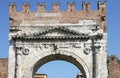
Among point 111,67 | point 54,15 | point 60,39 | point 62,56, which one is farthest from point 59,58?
point 111,67

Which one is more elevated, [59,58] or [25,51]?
[25,51]

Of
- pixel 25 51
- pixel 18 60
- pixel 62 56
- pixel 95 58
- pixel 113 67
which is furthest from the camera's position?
pixel 113 67

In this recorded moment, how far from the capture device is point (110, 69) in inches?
1187

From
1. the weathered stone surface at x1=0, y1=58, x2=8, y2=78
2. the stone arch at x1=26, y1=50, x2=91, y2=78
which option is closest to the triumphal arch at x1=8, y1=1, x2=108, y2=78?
the stone arch at x1=26, y1=50, x2=91, y2=78

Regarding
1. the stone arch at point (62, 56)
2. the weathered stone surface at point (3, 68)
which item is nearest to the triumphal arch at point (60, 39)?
the stone arch at point (62, 56)

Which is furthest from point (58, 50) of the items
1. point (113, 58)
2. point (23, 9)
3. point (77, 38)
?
point (113, 58)

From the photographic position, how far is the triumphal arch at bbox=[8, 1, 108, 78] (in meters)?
26.6

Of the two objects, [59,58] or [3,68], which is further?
[3,68]

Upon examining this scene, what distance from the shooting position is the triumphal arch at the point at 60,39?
1046 inches

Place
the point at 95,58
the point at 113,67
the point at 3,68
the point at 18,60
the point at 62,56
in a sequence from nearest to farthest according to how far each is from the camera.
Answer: the point at 95,58 → the point at 18,60 → the point at 62,56 → the point at 113,67 → the point at 3,68

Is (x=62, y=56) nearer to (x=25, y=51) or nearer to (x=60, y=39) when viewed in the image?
(x=60, y=39)

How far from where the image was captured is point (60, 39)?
26812 millimetres

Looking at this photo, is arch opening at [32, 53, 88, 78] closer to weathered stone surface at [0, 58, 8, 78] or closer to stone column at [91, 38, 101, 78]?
stone column at [91, 38, 101, 78]

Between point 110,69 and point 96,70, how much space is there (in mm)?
4095
